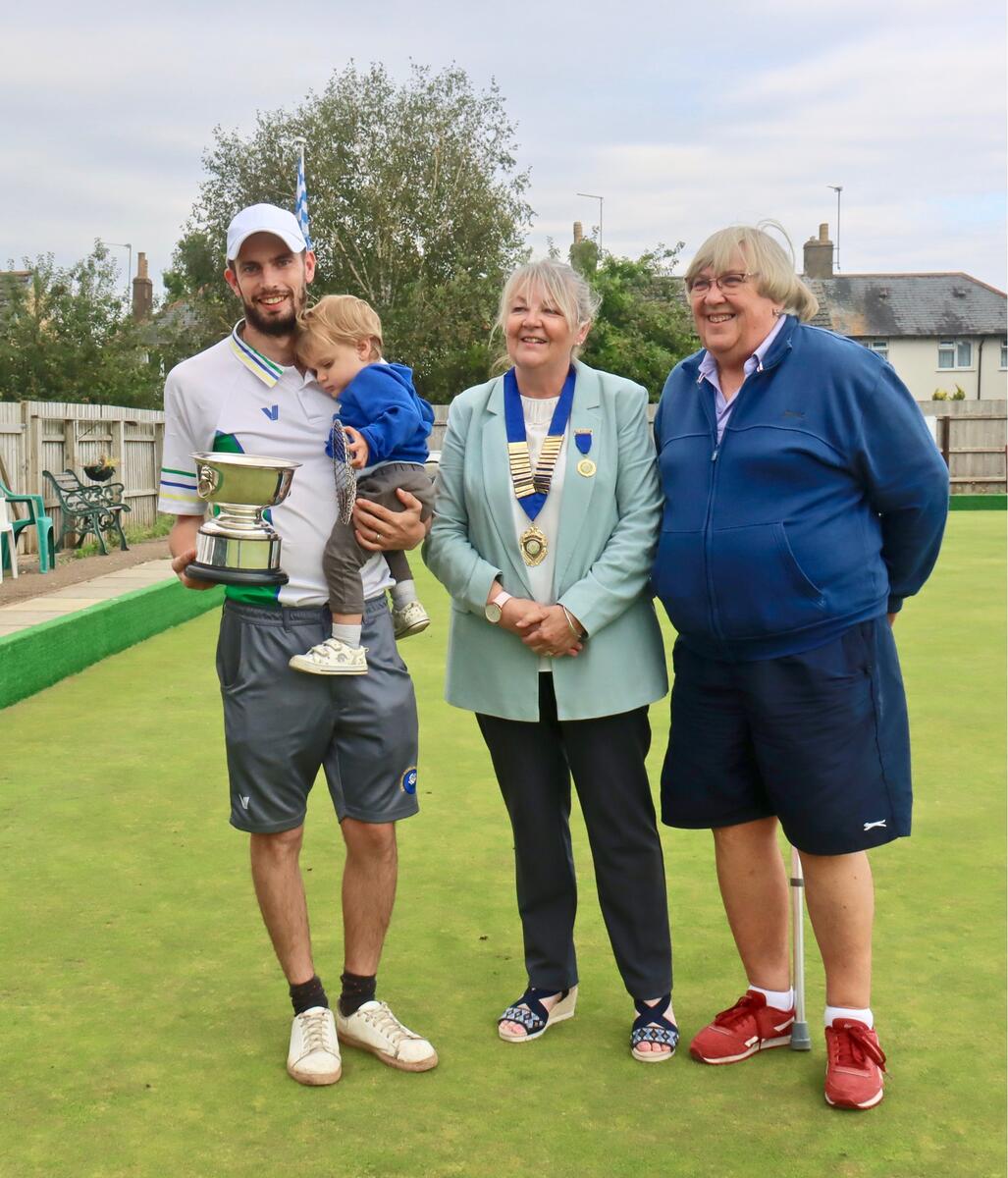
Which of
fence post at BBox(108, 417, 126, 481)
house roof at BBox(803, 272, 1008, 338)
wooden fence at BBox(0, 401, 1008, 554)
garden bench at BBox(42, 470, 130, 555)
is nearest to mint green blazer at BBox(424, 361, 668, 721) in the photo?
wooden fence at BBox(0, 401, 1008, 554)

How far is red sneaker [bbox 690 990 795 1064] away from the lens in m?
3.10

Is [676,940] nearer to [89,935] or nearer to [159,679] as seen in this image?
[89,935]

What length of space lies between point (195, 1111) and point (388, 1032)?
47cm

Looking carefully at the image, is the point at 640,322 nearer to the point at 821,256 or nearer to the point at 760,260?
the point at 821,256

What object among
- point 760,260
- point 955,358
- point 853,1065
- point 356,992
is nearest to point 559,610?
point 760,260

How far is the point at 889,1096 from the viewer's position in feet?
9.52

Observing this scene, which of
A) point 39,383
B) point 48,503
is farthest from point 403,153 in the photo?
point 48,503

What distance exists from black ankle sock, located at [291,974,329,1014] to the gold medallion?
1095mm

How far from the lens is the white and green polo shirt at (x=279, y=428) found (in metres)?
3.02

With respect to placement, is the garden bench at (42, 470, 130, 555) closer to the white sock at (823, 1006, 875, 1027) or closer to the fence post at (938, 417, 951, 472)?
the white sock at (823, 1006, 875, 1027)

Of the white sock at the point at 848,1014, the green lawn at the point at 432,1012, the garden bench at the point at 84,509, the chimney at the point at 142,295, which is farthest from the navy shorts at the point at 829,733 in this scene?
the chimney at the point at 142,295

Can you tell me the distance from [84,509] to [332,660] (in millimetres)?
12529

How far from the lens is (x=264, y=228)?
2.98 meters

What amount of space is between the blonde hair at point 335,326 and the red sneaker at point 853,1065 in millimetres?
1806
